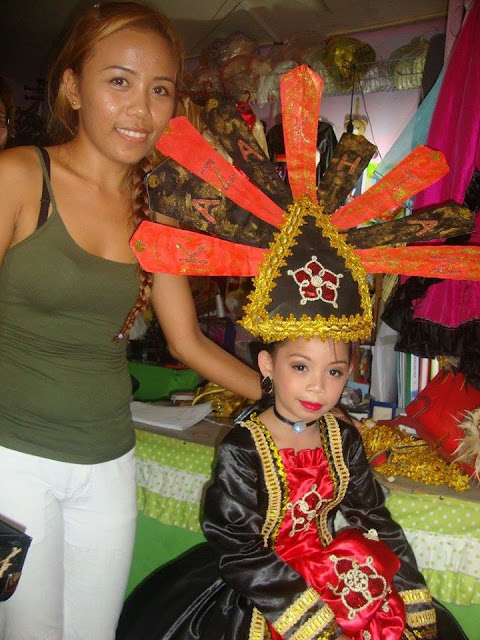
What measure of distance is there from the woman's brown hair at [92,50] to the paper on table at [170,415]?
0.94 metres

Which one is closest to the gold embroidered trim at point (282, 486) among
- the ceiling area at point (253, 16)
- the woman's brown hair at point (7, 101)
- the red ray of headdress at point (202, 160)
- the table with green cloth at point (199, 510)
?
the table with green cloth at point (199, 510)

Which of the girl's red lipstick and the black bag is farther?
the girl's red lipstick

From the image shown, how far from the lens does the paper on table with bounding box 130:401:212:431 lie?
6.69 feet

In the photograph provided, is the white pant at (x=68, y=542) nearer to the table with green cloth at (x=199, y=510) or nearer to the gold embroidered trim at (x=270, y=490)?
the gold embroidered trim at (x=270, y=490)

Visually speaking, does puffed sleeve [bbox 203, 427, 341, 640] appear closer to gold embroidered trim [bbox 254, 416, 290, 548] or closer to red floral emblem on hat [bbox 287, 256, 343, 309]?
gold embroidered trim [bbox 254, 416, 290, 548]

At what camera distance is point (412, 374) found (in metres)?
2.31

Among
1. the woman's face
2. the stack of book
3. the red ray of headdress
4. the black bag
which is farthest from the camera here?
the stack of book

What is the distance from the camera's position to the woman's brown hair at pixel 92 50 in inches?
42.1

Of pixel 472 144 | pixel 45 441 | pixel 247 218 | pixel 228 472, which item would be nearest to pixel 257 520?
pixel 228 472

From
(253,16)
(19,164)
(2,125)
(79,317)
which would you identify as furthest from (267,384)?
(253,16)

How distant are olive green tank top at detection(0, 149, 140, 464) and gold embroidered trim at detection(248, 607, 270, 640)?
486mm

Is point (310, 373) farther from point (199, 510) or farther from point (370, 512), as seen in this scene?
point (199, 510)

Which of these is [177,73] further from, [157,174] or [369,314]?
[369,314]

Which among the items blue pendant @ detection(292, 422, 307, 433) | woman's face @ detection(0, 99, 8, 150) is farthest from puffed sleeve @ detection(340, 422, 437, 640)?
woman's face @ detection(0, 99, 8, 150)
